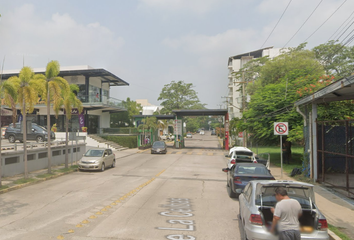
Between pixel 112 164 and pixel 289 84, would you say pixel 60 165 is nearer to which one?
pixel 112 164

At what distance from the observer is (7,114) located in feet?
143

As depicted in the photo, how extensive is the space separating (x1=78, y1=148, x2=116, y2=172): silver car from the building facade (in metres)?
18.8

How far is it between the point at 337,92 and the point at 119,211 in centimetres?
1040

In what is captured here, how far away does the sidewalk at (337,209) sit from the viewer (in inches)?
332

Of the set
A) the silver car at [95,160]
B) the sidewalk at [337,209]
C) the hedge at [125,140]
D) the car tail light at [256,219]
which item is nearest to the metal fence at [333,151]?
the sidewalk at [337,209]

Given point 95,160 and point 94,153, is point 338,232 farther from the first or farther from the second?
point 94,153

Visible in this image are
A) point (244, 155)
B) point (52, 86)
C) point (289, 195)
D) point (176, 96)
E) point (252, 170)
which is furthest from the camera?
point (176, 96)

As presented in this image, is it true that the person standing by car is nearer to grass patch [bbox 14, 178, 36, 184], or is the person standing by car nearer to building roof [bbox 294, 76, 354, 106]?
building roof [bbox 294, 76, 354, 106]

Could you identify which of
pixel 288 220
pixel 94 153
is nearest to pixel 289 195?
pixel 288 220

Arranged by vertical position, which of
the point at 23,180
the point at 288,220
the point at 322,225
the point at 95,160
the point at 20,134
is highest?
the point at 20,134

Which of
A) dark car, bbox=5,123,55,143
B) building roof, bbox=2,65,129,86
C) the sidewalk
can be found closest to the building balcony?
building roof, bbox=2,65,129,86

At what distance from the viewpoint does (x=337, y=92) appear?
13.1 meters

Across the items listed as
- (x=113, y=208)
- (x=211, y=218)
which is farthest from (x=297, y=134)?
(x=113, y=208)

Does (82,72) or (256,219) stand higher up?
(82,72)
